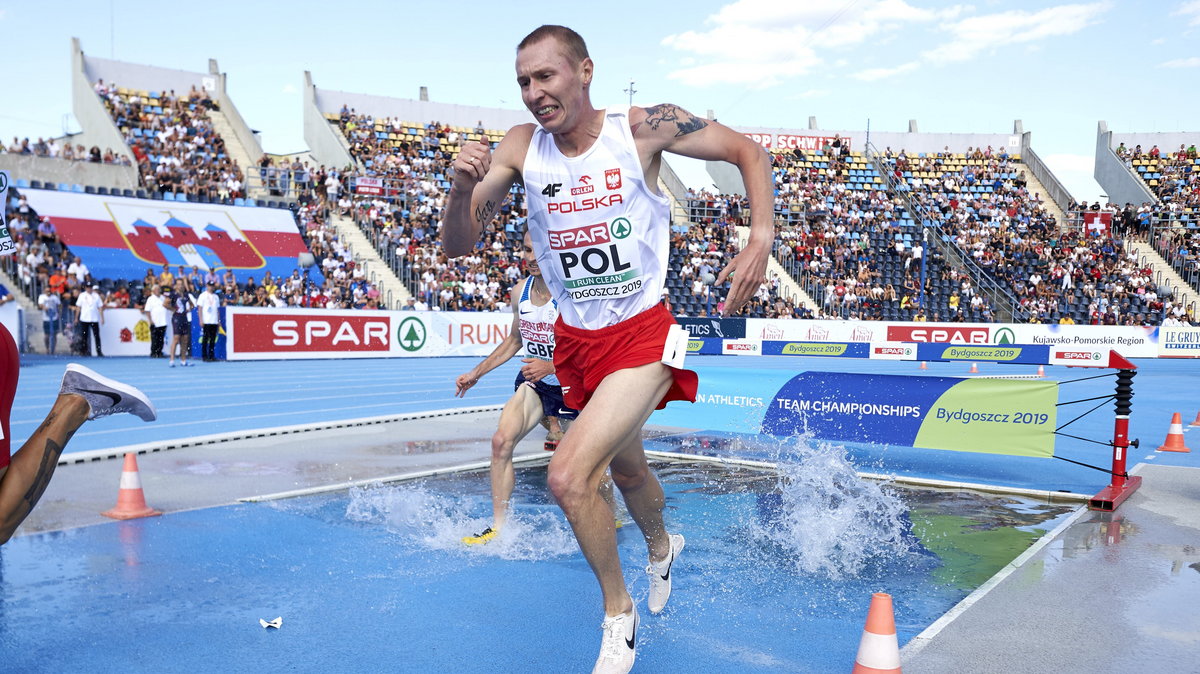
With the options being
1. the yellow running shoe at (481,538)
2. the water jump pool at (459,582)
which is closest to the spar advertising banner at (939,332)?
the water jump pool at (459,582)

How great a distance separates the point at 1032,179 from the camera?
44281mm

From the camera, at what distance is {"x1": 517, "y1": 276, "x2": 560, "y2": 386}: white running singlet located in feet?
21.1

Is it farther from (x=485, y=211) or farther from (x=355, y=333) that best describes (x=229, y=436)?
(x=355, y=333)

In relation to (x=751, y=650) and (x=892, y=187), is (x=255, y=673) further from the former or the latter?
(x=892, y=187)

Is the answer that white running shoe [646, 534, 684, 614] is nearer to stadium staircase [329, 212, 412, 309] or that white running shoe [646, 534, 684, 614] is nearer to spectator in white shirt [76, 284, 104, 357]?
spectator in white shirt [76, 284, 104, 357]

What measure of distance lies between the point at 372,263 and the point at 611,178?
2629cm

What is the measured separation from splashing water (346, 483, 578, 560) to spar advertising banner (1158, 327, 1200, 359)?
29511mm

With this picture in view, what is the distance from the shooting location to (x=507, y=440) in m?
5.86

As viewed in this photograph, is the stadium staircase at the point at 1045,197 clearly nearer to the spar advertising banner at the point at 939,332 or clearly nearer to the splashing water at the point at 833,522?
the spar advertising banner at the point at 939,332

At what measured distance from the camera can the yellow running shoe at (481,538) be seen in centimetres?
557

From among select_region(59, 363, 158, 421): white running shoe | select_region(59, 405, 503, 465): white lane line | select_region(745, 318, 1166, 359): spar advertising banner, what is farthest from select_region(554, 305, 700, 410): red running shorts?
select_region(745, 318, 1166, 359): spar advertising banner

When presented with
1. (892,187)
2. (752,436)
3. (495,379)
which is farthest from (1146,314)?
(752,436)

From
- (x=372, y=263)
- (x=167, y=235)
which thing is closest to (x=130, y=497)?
(x=167, y=235)

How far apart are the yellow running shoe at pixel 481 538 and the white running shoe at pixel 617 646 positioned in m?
2.20
